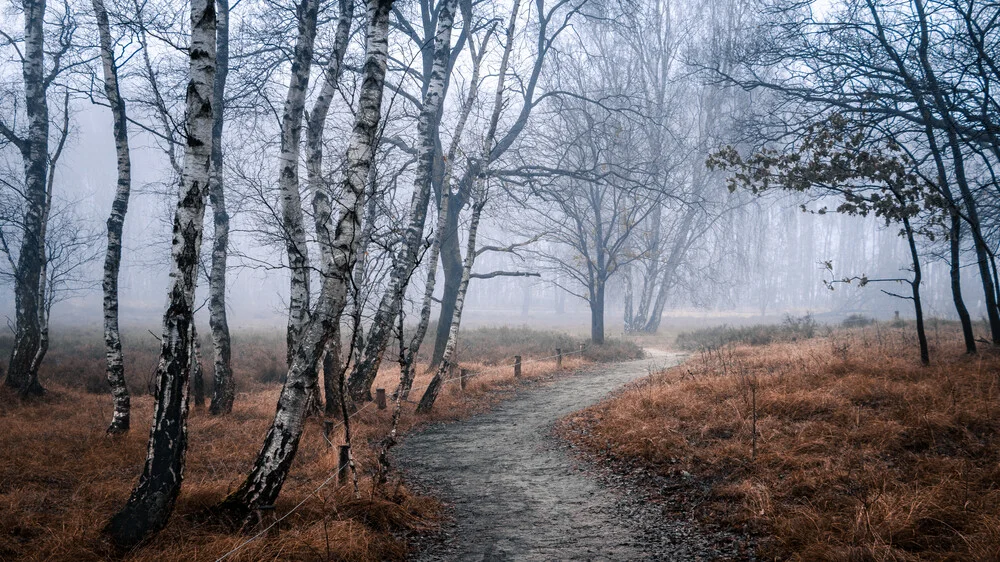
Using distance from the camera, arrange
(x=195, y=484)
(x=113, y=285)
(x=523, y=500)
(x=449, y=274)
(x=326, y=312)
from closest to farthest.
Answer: (x=326, y=312)
(x=195, y=484)
(x=523, y=500)
(x=113, y=285)
(x=449, y=274)

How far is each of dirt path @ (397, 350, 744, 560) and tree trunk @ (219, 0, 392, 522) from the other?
4.80 ft

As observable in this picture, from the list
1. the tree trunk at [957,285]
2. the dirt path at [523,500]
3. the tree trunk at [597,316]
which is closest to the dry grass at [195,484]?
the dirt path at [523,500]

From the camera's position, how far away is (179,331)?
13.4 ft

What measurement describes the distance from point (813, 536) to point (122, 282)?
258ft

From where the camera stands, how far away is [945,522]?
13.4ft

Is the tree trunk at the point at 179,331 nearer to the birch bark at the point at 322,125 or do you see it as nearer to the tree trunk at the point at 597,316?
the birch bark at the point at 322,125

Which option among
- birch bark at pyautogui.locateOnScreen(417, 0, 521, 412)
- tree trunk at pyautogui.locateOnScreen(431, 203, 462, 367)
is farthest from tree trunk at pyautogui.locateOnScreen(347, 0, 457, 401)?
tree trunk at pyautogui.locateOnScreen(431, 203, 462, 367)

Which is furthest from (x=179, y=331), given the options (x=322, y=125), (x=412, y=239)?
(x=412, y=239)

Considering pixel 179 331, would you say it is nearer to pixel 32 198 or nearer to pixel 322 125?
pixel 322 125

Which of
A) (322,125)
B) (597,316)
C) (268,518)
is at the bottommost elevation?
(268,518)

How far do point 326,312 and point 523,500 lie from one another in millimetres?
3019

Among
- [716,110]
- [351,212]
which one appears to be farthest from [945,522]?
[716,110]

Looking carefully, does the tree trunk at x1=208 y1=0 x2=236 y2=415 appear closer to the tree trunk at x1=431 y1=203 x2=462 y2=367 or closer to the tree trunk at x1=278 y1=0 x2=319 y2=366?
the tree trunk at x1=278 y1=0 x2=319 y2=366

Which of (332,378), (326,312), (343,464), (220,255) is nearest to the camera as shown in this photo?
(326,312)
